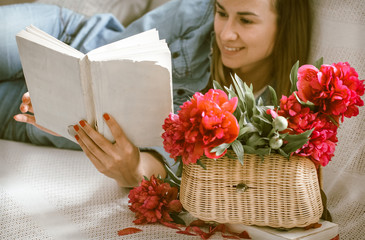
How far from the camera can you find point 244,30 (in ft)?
3.60

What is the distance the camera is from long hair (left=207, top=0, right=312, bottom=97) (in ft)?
3.65

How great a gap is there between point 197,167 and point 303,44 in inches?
22.9

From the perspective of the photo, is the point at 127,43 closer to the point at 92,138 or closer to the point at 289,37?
the point at 92,138

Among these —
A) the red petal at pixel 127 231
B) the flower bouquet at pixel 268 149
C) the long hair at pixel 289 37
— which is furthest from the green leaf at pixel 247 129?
the long hair at pixel 289 37

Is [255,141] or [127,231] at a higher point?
[255,141]

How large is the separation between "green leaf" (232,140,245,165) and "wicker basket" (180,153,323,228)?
0.12ft

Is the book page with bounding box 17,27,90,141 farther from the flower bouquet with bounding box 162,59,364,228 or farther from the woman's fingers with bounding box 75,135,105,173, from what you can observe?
the flower bouquet with bounding box 162,59,364,228

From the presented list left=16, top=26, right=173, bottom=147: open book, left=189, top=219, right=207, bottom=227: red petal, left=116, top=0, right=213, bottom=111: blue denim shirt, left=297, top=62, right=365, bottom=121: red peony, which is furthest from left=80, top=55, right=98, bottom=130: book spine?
left=116, top=0, right=213, bottom=111: blue denim shirt

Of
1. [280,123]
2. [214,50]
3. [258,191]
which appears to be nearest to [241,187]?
[258,191]

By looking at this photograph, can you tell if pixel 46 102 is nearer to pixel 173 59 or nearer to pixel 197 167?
pixel 197 167

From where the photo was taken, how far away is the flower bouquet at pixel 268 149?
2.16 ft

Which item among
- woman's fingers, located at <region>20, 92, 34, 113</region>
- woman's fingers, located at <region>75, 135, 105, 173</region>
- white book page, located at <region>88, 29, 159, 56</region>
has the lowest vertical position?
woman's fingers, located at <region>75, 135, 105, 173</region>

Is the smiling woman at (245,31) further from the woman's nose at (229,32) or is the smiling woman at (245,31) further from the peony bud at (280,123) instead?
the peony bud at (280,123)

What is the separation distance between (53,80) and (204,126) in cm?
36
